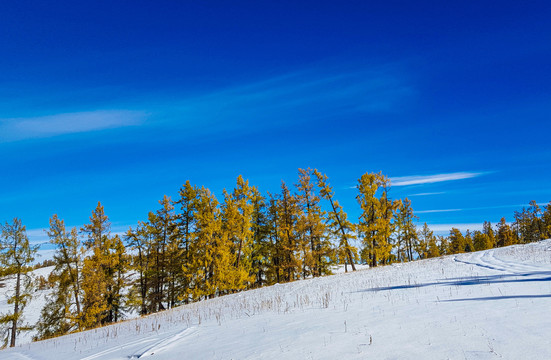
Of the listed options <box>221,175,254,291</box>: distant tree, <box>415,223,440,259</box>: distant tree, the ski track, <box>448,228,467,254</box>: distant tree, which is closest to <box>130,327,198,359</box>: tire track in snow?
the ski track

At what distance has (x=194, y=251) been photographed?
89.1 ft

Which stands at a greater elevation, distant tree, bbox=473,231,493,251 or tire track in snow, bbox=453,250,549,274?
tire track in snow, bbox=453,250,549,274

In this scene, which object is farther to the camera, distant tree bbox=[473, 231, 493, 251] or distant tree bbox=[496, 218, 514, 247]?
distant tree bbox=[496, 218, 514, 247]

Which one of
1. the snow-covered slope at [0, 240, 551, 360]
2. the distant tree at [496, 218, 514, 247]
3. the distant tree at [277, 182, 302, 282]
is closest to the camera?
the snow-covered slope at [0, 240, 551, 360]

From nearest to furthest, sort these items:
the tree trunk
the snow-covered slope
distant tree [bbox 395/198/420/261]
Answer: the snow-covered slope
the tree trunk
distant tree [bbox 395/198/420/261]

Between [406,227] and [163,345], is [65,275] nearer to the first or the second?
[163,345]

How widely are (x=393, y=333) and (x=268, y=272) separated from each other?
2994cm

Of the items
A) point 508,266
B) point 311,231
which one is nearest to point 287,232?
point 311,231

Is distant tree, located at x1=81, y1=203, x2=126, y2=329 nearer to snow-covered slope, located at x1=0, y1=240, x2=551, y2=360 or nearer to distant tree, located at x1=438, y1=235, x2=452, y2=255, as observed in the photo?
snow-covered slope, located at x1=0, y1=240, x2=551, y2=360

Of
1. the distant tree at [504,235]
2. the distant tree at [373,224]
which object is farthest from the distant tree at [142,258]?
the distant tree at [504,235]

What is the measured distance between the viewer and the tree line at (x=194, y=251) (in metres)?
25.8

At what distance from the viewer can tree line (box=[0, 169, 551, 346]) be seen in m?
25.8

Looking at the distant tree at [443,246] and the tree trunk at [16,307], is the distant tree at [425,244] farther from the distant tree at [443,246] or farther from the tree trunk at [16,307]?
the tree trunk at [16,307]

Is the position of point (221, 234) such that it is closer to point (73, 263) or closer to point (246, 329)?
point (73, 263)
